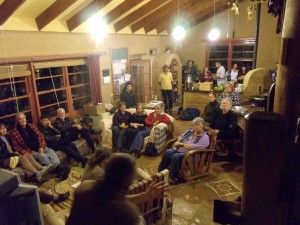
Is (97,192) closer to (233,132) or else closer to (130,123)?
(233,132)

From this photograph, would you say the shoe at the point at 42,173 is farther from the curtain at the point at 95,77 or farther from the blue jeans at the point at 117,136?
the curtain at the point at 95,77

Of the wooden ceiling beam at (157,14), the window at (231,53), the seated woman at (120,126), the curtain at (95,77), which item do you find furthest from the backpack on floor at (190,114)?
the window at (231,53)

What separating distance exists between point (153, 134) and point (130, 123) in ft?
2.15

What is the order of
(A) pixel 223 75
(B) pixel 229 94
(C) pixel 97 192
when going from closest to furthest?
(C) pixel 97 192
(B) pixel 229 94
(A) pixel 223 75

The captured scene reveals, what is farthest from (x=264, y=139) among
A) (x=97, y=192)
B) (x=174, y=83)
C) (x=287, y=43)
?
(x=174, y=83)

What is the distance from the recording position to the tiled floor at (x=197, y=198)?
320cm

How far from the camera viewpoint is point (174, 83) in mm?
9367

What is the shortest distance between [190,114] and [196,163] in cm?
347

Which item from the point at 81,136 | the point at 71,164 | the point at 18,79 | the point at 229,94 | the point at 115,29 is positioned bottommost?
the point at 71,164

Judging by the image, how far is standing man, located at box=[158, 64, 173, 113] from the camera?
8234mm

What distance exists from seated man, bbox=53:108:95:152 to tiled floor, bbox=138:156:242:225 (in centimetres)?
215

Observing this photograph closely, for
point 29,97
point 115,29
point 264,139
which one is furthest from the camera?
point 115,29

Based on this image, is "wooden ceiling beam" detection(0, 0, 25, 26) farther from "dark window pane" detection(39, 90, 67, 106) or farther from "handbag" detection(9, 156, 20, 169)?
"handbag" detection(9, 156, 20, 169)

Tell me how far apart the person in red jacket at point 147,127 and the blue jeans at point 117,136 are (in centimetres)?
27
